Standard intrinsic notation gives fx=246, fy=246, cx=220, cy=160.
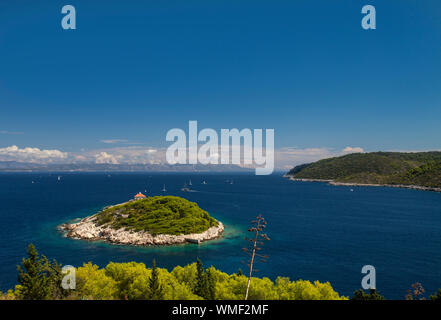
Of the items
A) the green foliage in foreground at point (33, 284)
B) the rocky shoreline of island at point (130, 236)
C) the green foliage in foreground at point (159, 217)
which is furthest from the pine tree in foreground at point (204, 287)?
the green foliage in foreground at point (159, 217)

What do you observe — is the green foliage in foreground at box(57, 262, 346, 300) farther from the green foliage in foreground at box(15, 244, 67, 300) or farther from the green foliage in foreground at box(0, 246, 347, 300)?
the green foliage in foreground at box(15, 244, 67, 300)

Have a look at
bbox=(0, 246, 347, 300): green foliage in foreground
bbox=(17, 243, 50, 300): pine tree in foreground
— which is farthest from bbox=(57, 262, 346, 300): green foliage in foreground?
bbox=(17, 243, 50, 300): pine tree in foreground

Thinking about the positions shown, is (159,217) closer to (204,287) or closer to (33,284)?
(204,287)

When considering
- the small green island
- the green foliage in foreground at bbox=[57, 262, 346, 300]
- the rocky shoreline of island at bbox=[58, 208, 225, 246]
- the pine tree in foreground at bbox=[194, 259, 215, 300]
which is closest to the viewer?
the green foliage in foreground at bbox=[57, 262, 346, 300]

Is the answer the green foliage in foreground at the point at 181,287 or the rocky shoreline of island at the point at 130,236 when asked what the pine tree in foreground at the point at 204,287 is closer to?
the green foliage in foreground at the point at 181,287

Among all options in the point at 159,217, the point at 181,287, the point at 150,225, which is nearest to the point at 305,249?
the point at 181,287
